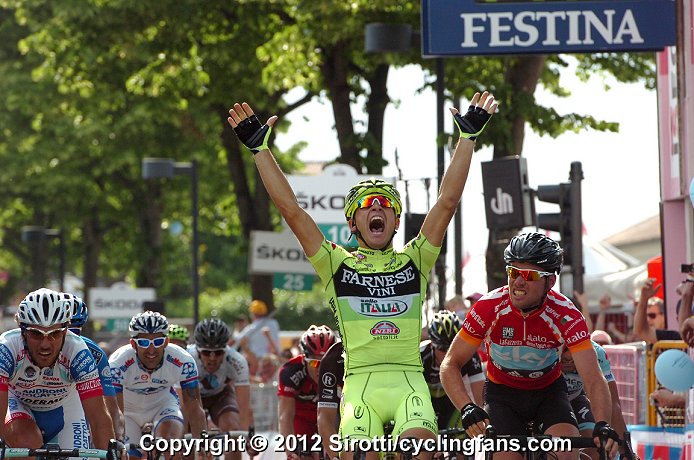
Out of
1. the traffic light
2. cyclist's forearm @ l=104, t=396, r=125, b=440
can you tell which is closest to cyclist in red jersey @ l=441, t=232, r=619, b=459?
cyclist's forearm @ l=104, t=396, r=125, b=440

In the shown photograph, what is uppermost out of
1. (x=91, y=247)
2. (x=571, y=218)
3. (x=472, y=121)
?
(x=91, y=247)

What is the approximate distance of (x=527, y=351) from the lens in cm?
857

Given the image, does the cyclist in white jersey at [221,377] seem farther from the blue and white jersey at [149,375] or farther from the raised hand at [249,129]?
the raised hand at [249,129]

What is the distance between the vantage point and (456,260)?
1998cm

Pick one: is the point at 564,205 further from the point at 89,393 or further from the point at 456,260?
the point at 89,393

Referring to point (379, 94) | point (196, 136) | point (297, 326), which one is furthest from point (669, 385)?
point (297, 326)

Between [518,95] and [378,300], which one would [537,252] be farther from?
[518,95]

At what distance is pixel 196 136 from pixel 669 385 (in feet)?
73.9

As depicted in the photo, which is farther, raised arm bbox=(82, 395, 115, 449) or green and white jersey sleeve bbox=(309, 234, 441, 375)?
raised arm bbox=(82, 395, 115, 449)

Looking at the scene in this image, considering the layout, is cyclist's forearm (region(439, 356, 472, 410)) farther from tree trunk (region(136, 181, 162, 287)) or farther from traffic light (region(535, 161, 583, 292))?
tree trunk (region(136, 181, 162, 287))

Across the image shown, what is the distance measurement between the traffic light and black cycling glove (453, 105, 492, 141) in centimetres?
631

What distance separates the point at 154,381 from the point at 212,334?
3.76 ft

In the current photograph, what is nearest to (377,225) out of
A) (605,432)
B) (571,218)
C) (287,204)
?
(287,204)

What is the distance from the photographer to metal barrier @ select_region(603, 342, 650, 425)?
13586mm
